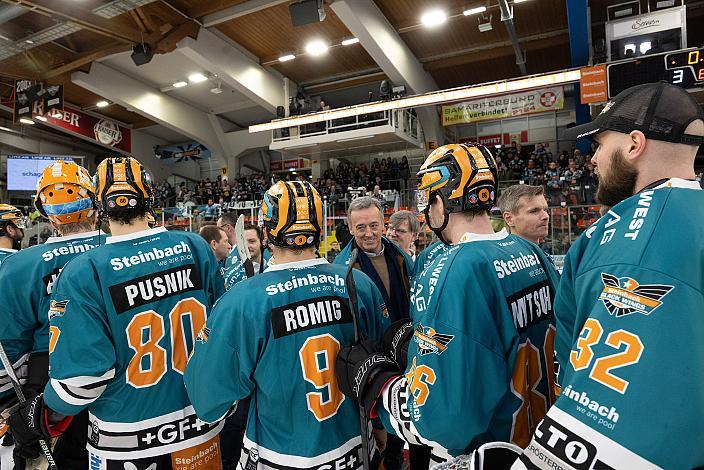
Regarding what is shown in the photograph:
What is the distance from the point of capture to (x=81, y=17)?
37.8 feet

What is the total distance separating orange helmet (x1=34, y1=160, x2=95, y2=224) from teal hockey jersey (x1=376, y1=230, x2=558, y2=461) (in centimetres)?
205

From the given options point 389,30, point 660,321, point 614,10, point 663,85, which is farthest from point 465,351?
point 389,30

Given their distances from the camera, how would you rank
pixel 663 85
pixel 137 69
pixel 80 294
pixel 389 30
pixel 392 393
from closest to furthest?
pixel 663 85, pixel 392 393, pixel 80 294, pixel 389 30, pixel 137 69

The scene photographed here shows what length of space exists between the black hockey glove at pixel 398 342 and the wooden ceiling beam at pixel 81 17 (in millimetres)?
12392

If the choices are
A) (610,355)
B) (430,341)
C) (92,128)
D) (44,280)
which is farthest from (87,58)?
(610,355)

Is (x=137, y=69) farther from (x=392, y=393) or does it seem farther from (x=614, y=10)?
(x=392, y=393)

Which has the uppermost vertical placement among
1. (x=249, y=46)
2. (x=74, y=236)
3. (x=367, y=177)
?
(x=249, y=46)

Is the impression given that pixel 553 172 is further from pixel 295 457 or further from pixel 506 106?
pixel 295 457

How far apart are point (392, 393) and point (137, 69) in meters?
18.6

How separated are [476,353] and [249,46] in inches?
628

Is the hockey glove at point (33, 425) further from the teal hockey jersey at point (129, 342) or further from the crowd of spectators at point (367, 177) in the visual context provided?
the crowd of spectators at point (367, 177)

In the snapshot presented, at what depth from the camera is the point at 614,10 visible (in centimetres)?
986

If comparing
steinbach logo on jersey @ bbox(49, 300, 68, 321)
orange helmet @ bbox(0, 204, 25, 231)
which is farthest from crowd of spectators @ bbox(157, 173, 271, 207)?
steinbach logo on jersey @ bbox(49, 300, 68, 321)

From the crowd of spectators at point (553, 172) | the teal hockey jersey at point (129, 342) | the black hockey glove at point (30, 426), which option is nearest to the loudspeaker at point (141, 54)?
the crowd of spectators at point (553, 172)
